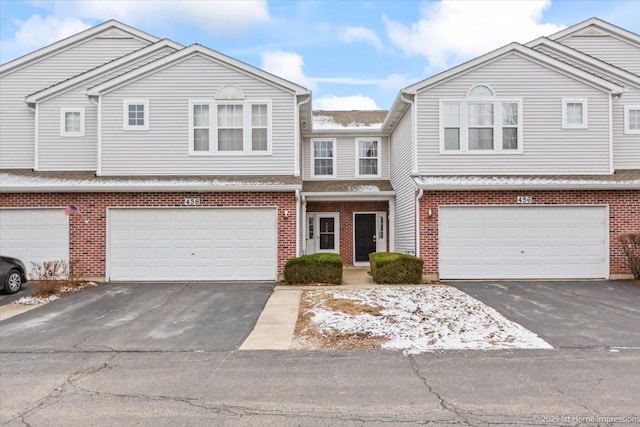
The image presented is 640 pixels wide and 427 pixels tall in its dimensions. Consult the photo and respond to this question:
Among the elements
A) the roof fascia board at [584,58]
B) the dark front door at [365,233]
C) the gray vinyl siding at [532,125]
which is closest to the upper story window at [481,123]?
the gray vinyl siding at [532,125]

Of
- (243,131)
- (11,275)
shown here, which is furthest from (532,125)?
(11,275)

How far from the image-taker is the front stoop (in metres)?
7.48

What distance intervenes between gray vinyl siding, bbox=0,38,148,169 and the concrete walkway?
10.8m

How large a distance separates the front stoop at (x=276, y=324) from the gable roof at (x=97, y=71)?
10087 mm

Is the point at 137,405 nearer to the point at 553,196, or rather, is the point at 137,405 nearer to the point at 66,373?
the point at 66,373

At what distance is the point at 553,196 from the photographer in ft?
45.9

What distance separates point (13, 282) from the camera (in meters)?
12.3

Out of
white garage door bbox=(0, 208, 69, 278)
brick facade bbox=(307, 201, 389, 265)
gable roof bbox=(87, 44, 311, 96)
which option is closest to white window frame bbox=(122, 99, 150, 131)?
gable roof bbox=(87, 44, 311, 96)

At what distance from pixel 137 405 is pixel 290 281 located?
8453 millimetres

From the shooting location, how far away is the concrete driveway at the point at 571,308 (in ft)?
25.0

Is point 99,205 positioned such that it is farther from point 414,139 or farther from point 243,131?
point 414,139

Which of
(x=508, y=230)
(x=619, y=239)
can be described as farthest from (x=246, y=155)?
(x=619, y=239)

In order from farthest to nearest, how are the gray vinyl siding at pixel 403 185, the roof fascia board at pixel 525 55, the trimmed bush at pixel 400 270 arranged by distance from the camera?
the gray vinyl siding at pixel 403 185, the roof fascia board at pixel 525 55, the trimmed bush at pixel 400 270

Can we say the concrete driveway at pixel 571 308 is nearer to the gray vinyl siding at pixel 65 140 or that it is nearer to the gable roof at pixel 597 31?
the gable roof at pixel 597 31
